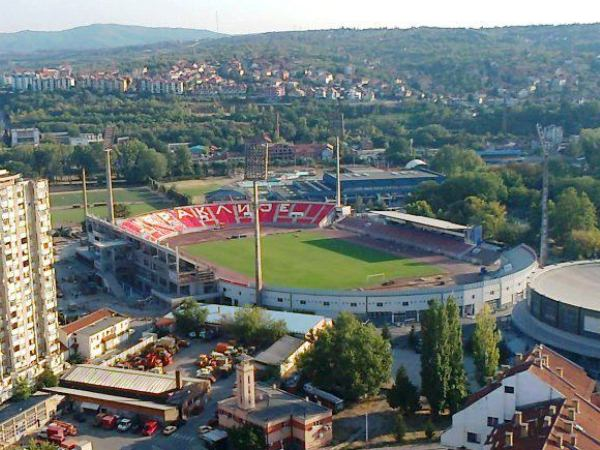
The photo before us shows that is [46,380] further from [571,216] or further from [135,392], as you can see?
[571,216]

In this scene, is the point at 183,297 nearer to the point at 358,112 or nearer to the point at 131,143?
the point at 131,143

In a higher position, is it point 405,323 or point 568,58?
point 568,58

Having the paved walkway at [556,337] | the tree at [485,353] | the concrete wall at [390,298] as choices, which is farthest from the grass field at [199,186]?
the tree at [485,353]

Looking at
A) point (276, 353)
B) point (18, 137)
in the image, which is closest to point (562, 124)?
point (18, 137)

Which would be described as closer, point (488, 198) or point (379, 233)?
point (379, 233)

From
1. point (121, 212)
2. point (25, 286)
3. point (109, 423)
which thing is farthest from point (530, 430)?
point (121, 212)

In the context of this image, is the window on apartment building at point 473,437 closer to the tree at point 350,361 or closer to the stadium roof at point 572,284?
the tree at point 350,361

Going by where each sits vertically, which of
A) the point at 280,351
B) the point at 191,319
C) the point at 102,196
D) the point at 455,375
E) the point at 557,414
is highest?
the point at 557,414
